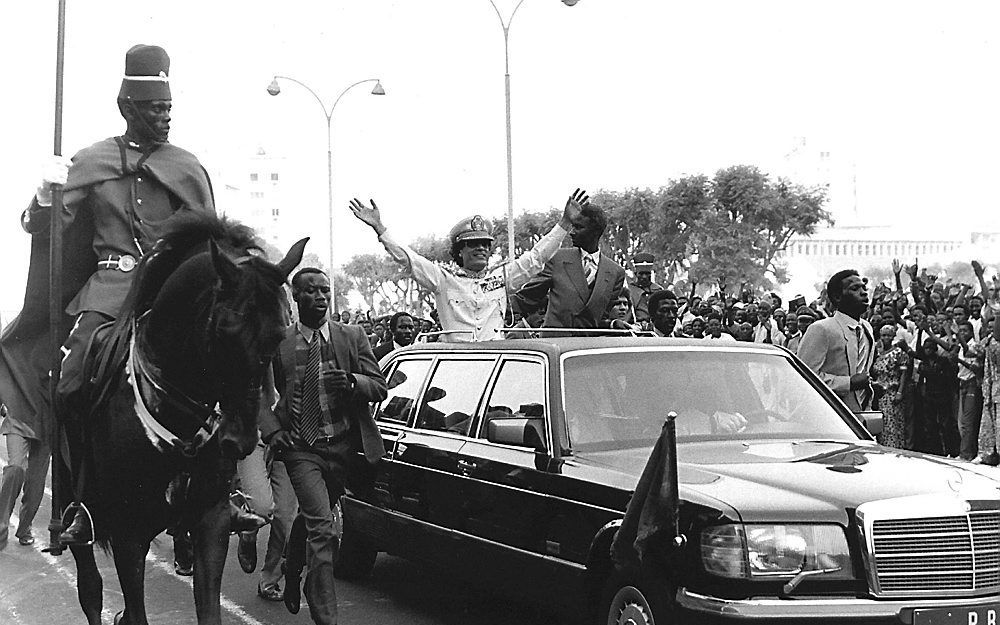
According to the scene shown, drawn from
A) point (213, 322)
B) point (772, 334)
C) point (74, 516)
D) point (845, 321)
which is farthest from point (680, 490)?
point (772, 334)

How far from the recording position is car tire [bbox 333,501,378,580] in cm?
887

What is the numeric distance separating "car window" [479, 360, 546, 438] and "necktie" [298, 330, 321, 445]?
2.97ft

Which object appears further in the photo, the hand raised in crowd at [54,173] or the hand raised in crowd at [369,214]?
the hand raised in crowd at [369,214]

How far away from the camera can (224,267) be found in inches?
201

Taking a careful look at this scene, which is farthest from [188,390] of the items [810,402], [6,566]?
[6,566]

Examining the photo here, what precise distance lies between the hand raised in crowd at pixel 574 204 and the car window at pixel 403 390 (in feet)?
6.10

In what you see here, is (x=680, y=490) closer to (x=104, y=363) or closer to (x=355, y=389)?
(x=355, y=389)

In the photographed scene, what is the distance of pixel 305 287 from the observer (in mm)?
7371

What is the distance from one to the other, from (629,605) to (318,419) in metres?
2.32

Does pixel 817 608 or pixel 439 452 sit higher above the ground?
pixel 439 452

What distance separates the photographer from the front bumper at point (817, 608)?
16.5 ft

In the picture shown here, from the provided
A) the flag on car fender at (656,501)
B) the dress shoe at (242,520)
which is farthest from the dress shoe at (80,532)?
the flag on car fender at (656,501)

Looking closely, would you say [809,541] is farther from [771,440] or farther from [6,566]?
[6,566]

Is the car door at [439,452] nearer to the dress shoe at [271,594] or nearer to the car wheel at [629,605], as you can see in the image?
the dress shoe at [271,594]
